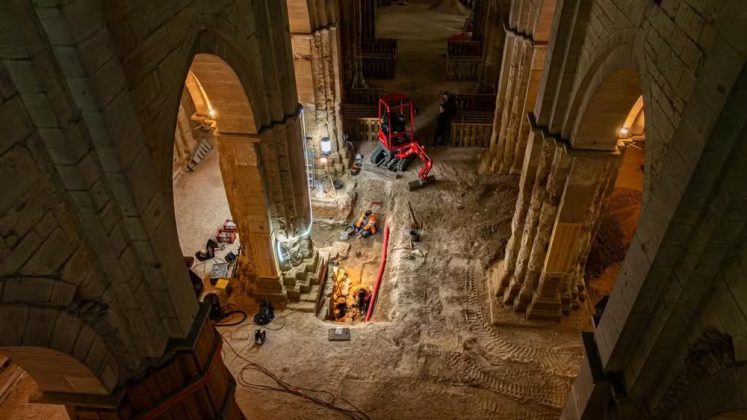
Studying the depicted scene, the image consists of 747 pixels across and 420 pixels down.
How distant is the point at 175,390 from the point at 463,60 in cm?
1618

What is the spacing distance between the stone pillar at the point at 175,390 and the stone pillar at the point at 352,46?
13.4 metres

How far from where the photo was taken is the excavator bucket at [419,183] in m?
12.2

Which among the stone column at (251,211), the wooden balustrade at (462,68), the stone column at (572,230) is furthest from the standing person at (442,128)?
the stone column at (251,211)

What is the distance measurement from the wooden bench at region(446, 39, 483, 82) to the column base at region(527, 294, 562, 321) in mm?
12052

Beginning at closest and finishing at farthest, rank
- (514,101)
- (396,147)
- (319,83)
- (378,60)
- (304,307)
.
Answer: (304,307), (514,101), (319,83), (396,147), (378,60)

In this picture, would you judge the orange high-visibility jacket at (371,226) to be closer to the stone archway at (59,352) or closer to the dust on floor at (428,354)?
the dust on floor at (428,354)

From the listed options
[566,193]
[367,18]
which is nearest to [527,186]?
[566,193]

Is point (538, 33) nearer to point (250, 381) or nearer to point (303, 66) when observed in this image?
point (303, 66)

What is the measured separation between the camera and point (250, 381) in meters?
7.27

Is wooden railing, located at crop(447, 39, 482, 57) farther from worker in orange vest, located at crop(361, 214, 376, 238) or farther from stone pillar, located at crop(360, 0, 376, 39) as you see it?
worker in orange vest, located at crop(361, 214, 376, 238)

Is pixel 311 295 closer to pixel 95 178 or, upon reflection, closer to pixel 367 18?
pixel 95 178

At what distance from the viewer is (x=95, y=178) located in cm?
336

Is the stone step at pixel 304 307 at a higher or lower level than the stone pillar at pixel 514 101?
lower

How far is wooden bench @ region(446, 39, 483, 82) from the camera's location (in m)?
17.9
